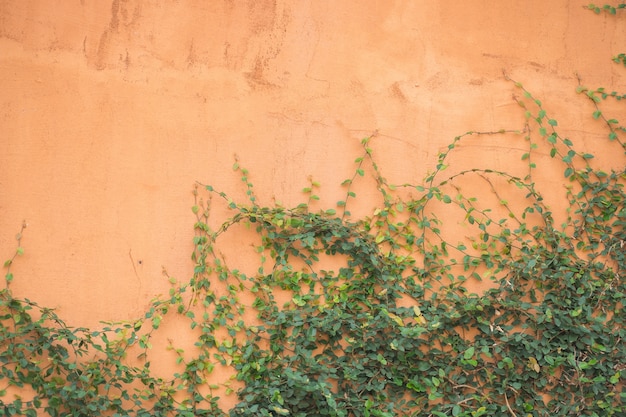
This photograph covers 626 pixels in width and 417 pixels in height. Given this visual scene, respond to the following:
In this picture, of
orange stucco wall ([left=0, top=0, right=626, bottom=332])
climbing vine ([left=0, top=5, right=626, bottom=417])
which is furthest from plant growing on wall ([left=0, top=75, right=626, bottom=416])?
orange stucco wall ([left=0, top=0, right=626, bottom=332])

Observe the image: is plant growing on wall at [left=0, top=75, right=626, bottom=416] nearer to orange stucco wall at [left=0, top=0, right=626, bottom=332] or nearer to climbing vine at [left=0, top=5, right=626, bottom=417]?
climbing vine at [left=0, top=5, right=626, bottom=417]

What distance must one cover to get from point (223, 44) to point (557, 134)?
182 cm

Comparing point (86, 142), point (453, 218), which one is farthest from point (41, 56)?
point (453, 218)

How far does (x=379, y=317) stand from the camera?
4125 mm

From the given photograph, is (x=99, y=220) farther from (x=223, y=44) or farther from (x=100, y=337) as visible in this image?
(x=223, y=44)

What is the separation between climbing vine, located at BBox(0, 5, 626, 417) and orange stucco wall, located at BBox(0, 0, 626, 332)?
0.11 metres

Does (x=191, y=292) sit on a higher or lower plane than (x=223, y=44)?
lower

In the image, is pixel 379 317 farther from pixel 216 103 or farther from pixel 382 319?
pixel 216 103

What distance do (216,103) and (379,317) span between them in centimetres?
134

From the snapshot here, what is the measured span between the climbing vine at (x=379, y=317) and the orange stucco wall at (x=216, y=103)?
0.35 ft

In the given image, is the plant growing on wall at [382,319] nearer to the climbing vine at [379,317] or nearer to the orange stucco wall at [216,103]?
the climbing vine at [379,317]

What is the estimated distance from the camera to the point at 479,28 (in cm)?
461

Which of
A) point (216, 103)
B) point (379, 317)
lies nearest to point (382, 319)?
point (379, 317)

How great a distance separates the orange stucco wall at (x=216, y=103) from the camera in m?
4.08
